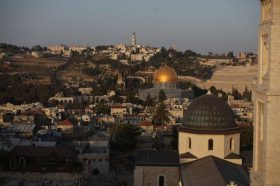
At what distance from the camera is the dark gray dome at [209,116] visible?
1506cm

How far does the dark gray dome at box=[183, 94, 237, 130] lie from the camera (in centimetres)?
1506

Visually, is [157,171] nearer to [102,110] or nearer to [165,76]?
[102,110]

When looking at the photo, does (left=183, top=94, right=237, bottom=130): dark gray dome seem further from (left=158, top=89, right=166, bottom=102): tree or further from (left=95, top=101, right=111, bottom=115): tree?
(left=158, top=89, right=166, bottom=102): tree

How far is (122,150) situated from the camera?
83.9 ft

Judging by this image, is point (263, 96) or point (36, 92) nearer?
point (263, 96)

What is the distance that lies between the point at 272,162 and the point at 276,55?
4.02ft

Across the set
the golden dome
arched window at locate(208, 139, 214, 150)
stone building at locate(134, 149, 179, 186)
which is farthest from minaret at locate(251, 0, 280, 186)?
the golden dome

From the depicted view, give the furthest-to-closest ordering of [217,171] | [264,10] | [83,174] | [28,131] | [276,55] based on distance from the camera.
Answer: [28,131], [83,174], [217,171], [264,10], [276,55]

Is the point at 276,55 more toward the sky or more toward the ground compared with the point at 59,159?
more toward the sky

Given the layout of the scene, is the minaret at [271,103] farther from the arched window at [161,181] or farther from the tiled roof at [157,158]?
the arched window at [161,181]

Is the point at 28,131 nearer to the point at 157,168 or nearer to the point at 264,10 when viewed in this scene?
the point at 157,168

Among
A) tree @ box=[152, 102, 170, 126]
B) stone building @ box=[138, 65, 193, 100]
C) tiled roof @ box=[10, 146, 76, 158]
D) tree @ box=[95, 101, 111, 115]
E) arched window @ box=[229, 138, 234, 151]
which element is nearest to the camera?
arched window @ box=[229, 138, 234, 151]

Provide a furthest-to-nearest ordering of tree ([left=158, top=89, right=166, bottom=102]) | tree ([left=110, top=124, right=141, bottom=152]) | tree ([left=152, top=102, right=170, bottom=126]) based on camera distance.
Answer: tree ([left=158, top=89, right=166, bottom=102]) < tree ([left=152, top=102, right=170, bottom=126]) < tree ([left=110, top=124, right=141, bottom=152])

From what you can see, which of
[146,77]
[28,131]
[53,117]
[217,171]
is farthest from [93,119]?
[146,77]
